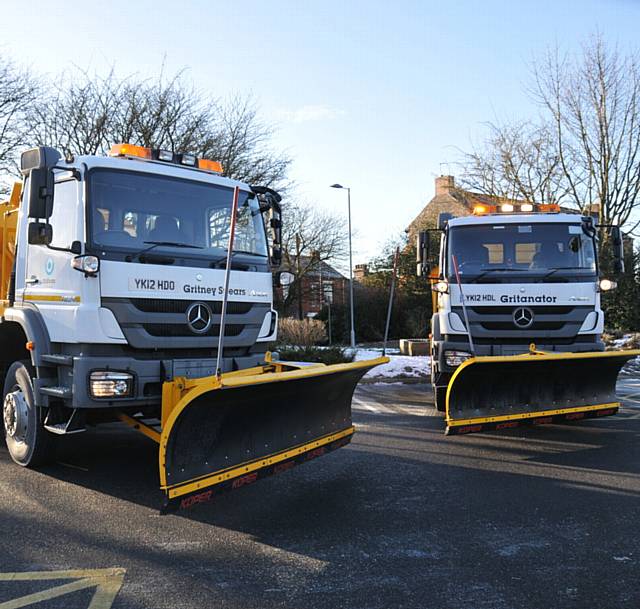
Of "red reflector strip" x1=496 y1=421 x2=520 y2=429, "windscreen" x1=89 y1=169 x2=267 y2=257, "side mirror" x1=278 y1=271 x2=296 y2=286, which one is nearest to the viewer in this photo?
"windscreen" x1=89 y1=169 x2=267 y2=257

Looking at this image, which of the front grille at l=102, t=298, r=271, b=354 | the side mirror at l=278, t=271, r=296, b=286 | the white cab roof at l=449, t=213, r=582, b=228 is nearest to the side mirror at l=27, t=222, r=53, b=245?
the front grille at l=102, t=298, r=271, b=354

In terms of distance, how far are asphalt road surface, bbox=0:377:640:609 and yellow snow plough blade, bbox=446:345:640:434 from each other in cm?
36

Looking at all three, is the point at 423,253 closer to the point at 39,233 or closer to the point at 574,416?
the point at 574,416

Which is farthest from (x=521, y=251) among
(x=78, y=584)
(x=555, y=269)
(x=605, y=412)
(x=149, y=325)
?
(x=78, y=584)

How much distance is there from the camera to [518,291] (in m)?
7.99

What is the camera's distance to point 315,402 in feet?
17.8

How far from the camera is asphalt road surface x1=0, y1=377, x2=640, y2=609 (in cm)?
338

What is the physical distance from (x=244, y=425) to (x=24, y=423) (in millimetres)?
2246

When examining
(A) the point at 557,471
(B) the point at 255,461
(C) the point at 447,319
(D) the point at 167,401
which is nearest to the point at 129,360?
(D) the point at 167,401

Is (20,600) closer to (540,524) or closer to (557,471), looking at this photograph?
(540,524)

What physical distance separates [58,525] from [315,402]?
211cm

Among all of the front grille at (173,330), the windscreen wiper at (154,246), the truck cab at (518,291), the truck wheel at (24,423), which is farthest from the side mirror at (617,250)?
the truck wheel at (24,423)

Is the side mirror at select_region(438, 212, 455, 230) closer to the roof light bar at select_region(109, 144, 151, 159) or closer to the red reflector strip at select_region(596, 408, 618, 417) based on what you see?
the red reflector strip at select_region(596, 408, 618, 417)

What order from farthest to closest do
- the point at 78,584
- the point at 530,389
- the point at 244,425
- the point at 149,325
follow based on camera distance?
the point at 530,389 → the point at 149,325 → the point at 244,425 → the point at 78,584
